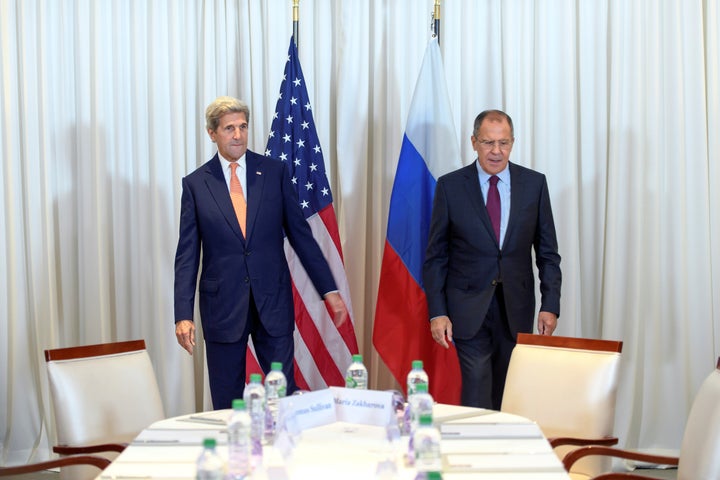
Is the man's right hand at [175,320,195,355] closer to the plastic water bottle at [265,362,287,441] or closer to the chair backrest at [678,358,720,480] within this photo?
the plastic water bottle at [265,362,287,441]

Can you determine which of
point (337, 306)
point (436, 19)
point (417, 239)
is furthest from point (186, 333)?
point (436, 19)

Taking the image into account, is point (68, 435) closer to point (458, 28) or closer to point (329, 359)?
point (329, 359)

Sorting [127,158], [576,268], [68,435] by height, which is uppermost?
[127,158]

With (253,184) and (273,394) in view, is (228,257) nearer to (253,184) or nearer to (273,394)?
(253,184)

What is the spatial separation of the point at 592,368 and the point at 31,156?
359cm

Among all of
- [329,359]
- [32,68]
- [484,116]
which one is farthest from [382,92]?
[32,68]

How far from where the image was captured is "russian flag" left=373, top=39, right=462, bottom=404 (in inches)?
194

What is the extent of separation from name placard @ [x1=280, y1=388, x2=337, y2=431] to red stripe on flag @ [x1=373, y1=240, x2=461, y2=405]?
2.22 meters

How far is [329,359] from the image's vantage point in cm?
509

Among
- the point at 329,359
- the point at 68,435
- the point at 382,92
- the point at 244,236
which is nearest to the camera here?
the point at 68,435

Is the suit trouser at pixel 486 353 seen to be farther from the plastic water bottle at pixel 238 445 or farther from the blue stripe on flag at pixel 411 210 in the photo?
the plastic water bottle at pixel 238 445

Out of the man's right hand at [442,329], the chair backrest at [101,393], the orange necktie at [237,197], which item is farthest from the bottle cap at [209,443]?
the man's right hand at [442,329]

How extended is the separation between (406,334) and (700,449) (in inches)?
92.3

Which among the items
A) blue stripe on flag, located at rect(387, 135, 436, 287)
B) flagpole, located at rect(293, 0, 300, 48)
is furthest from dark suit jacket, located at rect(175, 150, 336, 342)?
flagpole, located at rect(293, 0, 300, 48)
